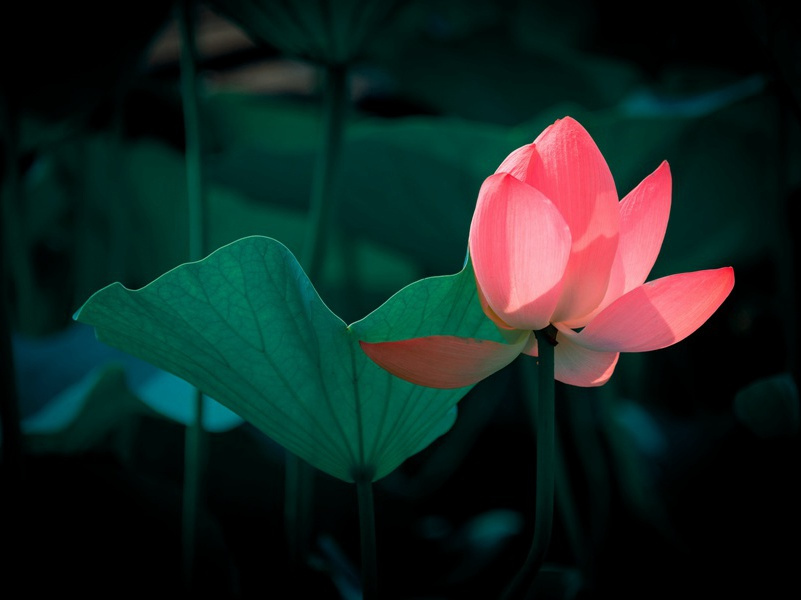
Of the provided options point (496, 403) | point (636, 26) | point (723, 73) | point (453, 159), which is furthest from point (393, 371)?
point (723, 73)

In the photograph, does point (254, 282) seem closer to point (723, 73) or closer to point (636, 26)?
point (636, 26)

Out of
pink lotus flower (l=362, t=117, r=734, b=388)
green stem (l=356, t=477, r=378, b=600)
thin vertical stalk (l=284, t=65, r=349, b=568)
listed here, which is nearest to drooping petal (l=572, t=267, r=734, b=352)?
pink lotus flower (l=362, t=117, r=734, b=388)

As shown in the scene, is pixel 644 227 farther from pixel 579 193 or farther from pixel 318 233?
pixel 318 233

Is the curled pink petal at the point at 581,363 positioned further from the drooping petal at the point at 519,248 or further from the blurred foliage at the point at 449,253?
the blurred foliage at the point at 449,253

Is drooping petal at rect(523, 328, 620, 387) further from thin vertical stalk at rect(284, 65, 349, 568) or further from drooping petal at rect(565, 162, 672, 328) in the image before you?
thin vertical stalk at rect(284, 65, 349, 568)

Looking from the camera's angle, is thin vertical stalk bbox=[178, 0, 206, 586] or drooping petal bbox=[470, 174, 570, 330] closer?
drooping petal bbox=[470, 174, 570, 330]

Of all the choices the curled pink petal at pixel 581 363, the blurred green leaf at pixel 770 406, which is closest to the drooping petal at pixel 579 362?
the curled pink petal at pixel 581 363

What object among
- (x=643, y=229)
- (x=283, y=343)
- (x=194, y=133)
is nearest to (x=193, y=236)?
(x=194, y=133)
